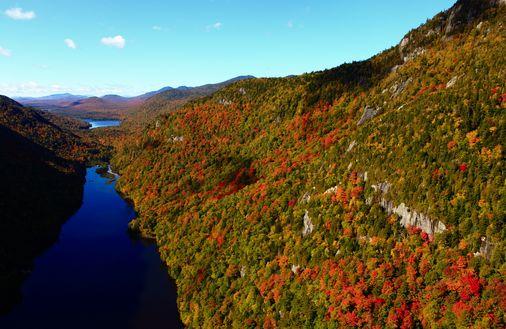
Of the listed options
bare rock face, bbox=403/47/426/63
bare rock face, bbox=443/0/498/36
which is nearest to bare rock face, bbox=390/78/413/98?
bare rock face, bbox=403/47/426/63

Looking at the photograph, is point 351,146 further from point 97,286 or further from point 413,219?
point 97,286

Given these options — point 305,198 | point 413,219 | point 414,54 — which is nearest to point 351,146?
point 305,198

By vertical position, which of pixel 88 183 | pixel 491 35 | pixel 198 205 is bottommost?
pixel 88 183

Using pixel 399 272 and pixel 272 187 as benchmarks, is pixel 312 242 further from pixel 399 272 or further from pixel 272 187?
pixel 272 187

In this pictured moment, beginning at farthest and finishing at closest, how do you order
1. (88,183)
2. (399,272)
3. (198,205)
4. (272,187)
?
(88,183) < (198,205) < (272,187) < (399,272)

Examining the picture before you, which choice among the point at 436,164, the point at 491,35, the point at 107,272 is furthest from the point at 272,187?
the point at 491,35

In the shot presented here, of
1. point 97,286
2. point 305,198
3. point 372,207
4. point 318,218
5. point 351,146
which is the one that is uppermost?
point 351,146
